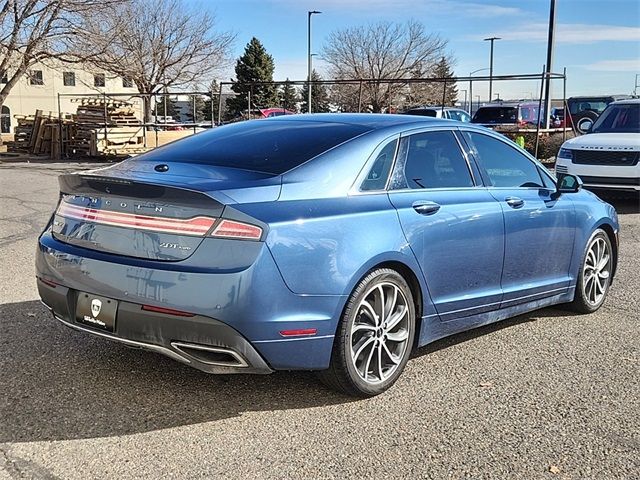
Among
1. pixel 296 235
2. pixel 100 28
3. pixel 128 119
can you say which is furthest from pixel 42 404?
pixel 100 28

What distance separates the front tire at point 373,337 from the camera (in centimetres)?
370

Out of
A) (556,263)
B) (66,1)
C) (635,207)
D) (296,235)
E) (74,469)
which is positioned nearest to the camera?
(74,469)

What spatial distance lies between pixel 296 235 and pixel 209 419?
1046mm

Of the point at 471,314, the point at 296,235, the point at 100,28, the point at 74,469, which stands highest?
the point at 100,28

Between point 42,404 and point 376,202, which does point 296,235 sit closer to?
point 376,202

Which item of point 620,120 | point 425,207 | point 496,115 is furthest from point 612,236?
point 496,115

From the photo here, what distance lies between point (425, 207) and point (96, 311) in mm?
1947

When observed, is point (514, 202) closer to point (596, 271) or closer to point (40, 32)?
point (596, 271)

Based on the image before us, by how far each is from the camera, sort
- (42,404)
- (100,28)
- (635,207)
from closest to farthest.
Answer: (42,404)
(635,207)
(100,28)

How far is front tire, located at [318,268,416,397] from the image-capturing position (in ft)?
12.1

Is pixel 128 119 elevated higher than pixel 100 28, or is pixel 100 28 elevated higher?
pixel 100 28

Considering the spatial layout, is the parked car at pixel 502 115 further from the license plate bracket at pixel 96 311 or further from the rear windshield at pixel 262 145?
the license plate bracket at pixel 96 311

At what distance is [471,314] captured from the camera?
4523 millimetres

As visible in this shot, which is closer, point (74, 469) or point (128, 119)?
point (74, 469)
